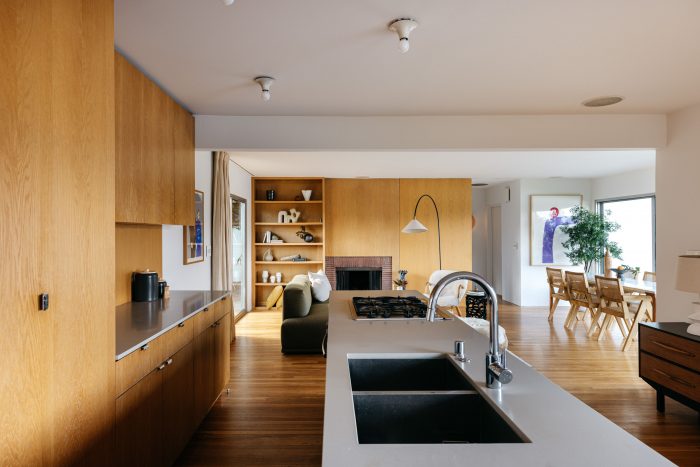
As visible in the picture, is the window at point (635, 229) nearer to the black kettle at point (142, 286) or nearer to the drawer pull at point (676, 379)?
the drawer pull at point (676, 379)

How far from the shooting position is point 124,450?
71.7 inches

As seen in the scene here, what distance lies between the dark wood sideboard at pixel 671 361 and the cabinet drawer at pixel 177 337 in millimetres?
3217

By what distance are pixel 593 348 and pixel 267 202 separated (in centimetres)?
532

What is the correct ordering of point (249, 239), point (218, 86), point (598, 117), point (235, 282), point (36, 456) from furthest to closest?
point (249, 239)
point (235, 282)
point (598, 117)
point (218, 86)
point (36, 456)

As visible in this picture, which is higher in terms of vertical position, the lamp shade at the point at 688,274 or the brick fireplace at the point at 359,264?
the lamp shade at the point at 688,274

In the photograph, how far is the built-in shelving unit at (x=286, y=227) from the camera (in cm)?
782

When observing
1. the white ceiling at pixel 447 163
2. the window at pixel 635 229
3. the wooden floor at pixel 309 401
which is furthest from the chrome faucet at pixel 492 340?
the window at pixel 635 229

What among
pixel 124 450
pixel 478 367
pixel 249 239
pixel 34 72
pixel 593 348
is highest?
pixel 34 72

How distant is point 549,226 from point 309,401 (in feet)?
20.3

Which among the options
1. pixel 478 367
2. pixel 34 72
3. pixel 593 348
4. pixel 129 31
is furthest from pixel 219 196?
pixel 593 348

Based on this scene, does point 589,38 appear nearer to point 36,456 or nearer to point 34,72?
point 34,72

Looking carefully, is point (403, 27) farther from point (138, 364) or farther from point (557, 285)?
point (557, 285)

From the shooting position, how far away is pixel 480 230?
10062 millimetres

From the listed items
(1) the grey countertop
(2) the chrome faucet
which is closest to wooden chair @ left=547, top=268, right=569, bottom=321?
(1) the grey countertop
